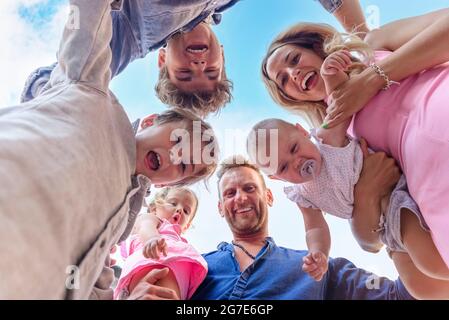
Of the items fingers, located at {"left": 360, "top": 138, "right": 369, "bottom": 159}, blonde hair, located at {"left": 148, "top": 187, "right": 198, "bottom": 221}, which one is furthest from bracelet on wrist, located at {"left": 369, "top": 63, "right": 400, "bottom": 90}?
blonde hair, located at {"left": 148, "top": 187, "right": 198, "bottom": 221}

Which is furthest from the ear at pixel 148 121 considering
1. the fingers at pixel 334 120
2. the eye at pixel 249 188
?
the fingers at pixel 334 120

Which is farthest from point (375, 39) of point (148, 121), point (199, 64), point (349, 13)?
point (148, 121)

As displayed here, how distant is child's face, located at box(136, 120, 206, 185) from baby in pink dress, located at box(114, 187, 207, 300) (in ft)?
0.34

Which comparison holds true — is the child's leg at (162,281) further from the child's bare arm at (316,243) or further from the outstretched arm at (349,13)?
the outstretched arm at (349,13)

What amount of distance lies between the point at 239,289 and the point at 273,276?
7 cm

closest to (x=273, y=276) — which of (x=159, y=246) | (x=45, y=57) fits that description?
(x=159, y=246)

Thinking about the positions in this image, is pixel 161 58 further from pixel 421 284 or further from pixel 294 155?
pixel 421 284

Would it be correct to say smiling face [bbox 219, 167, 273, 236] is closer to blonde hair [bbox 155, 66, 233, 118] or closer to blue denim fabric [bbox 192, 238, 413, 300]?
blue denim fabric [bbox 192, 238, 413, 300]

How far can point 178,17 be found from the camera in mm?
956

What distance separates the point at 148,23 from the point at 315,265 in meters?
0.58

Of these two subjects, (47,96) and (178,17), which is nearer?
(47,96)

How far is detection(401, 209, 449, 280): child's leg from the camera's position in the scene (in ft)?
2.38

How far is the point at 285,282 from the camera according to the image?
2.67 ft

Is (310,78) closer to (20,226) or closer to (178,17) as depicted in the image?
(178,17)
